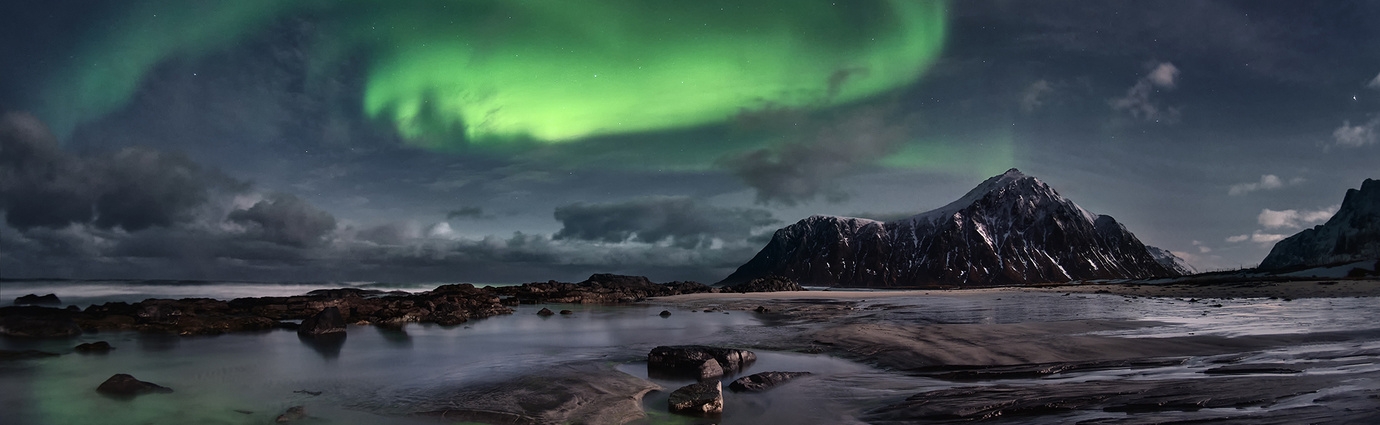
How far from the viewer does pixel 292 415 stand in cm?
986

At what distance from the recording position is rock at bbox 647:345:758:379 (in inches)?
571

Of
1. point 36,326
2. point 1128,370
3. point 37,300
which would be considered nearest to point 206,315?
point 36,326

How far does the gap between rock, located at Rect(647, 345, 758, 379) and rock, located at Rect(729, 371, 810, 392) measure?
68.8 inches

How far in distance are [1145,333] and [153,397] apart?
2635cm

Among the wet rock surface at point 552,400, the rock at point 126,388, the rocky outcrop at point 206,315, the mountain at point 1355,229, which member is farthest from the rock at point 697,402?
the mountain at point 1355,229

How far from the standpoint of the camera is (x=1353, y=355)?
40.2ft

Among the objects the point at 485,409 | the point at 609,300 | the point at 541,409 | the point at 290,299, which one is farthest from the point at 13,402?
the point at 609,300

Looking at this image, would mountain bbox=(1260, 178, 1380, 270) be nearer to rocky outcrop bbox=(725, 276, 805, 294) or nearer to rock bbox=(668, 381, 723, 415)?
rocky outcrop bbox=(725, 276, 805, 294)

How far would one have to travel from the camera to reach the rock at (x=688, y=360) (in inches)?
571

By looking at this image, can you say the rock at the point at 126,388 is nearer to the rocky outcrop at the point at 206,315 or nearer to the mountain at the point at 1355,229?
the rocky outcrop at the point at 206,315

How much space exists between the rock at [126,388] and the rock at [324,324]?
14028 mm

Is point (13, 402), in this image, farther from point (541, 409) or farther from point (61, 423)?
point (541, 409)

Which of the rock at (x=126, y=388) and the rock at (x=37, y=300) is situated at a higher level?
the rock at (x=37, y=300)

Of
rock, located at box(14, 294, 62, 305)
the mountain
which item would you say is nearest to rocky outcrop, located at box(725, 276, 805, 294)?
rock, located at box(14, 294, 62, 305)
